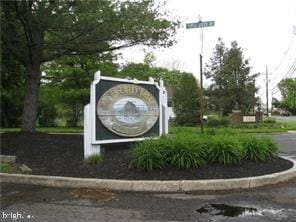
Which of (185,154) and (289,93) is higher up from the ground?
(289,93)

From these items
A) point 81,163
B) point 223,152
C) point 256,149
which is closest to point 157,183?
point 223,152

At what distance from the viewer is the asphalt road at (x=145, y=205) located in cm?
611

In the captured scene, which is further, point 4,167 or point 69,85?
point 69,85

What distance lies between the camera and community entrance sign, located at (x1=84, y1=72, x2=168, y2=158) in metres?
10.0

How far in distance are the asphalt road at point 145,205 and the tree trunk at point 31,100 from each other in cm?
553

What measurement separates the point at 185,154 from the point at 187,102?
104ft

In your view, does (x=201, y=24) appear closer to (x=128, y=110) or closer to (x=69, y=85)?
(x=128, y=110)

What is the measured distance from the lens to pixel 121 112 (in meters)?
10.6

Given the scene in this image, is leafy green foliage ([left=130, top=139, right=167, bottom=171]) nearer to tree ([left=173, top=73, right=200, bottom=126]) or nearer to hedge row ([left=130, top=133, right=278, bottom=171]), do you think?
hedge row ([left=130, top=133, right=278, bottom=171])

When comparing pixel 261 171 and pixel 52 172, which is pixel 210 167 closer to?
pixel 261 171

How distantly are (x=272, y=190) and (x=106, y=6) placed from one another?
20.9ft

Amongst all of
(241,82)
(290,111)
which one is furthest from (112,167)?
(290,111)

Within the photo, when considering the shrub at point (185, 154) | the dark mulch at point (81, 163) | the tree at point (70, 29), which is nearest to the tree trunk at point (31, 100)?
the tree at point (70, 29)

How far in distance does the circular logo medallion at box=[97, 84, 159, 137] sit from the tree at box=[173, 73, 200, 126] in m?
28.2
